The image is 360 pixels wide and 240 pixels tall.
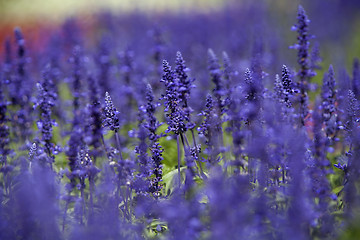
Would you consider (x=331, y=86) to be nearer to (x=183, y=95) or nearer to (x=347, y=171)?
(x=347, y=171)

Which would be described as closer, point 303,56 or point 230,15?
point 303,56

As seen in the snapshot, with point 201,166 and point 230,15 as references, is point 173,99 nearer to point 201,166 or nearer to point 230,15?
point 201,166

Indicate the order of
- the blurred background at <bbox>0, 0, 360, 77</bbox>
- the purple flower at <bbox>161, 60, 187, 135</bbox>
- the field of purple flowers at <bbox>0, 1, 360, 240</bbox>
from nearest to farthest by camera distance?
the field of purple flowers at <bbox>0, 1, 360, 240</bbox>
the purple flower at <bbox>161, 60, 187, 135</bbox>
the blurred background at <bbox>0, 0, 360, 77</bbox>

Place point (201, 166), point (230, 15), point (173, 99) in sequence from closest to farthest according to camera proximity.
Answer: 1. point (173, 99)
2. point (201, 166)
3. point (230, 15)

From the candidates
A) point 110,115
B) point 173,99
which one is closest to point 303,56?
point 173,99

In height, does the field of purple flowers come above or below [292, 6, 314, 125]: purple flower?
below

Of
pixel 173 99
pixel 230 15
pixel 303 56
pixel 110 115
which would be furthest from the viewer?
pixel 230 15

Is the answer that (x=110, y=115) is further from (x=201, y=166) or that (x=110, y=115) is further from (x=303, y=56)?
(x=303, y=56)

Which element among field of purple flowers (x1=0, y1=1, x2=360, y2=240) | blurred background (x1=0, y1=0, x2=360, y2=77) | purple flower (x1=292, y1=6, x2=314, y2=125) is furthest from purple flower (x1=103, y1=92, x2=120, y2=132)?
blurred background (x1=0, y1=0, x2=360, y2=77)

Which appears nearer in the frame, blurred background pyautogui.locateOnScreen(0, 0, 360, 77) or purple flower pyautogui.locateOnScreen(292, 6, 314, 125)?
purple flower pyautogui.locateOnScreen(292, 6, 314, 125)

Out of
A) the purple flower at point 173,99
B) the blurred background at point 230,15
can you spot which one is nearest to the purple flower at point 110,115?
the purple flower at point 173,99

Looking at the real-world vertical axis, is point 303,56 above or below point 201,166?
above

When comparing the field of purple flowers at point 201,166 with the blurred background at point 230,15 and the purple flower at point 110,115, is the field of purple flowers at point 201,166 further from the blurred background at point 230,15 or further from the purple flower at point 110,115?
the blurred background at point 230,15

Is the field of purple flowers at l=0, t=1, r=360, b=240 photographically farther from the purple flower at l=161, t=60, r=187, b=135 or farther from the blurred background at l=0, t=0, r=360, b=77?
the blurred background at l=0, t=0, r=360, b=77
